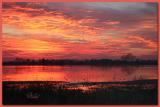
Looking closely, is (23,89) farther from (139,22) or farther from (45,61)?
(139,22)

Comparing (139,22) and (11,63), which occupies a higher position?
(139,22)

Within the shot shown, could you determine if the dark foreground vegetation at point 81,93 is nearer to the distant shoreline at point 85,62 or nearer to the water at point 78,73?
the water at point 78,73

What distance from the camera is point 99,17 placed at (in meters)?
6.30

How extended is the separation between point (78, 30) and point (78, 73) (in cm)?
44

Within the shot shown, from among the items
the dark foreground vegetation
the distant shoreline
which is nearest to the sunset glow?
the distant shoreline

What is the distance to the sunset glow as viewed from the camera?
6.27 meters

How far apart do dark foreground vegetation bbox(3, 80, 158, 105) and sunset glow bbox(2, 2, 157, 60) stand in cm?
28

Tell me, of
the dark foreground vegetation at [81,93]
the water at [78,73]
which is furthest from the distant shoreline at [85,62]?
the dark foreground vegetation at [81,93]

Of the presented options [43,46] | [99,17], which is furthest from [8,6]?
[99,17]

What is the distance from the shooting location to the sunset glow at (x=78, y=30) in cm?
627

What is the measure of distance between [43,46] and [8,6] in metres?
0.54

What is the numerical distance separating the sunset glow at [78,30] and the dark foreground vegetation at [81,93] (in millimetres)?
284

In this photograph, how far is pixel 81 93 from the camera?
6336 millimetres

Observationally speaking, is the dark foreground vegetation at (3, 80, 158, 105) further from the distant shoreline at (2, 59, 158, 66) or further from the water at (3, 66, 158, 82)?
the distant shoreline at (2, 59, 158, 66)
